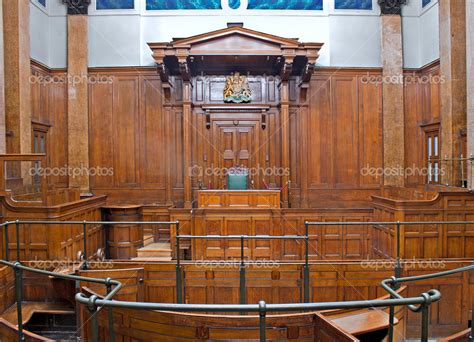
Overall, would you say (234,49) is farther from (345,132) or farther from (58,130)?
(58,130)

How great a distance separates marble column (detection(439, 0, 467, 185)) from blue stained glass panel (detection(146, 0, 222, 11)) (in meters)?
5.54

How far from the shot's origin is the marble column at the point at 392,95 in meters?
10.2

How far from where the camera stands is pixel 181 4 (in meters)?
10.3

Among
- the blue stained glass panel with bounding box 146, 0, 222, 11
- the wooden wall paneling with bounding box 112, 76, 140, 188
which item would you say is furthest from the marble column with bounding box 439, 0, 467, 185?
the wooden wall paneling with bounding box 112, 76, 140, 188

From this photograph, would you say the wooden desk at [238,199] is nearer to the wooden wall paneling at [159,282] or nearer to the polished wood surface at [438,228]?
the wooden wall paneling at [159,282]

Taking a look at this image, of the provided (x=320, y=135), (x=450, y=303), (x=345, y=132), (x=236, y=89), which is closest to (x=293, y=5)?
(x=236, y=89)

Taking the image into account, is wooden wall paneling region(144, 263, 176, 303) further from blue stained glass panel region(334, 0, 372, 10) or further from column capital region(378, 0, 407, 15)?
column capital region(378, 0, 407, 15)

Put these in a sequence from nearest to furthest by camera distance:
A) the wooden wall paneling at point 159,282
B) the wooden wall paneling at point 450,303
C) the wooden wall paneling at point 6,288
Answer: the wooden wall paneling at point 6,288
the wooden wall paneling at point 159,282
the wooden wall paneling at point 450,303

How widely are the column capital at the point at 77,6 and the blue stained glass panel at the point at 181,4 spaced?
1582 mm

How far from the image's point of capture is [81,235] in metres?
7.33

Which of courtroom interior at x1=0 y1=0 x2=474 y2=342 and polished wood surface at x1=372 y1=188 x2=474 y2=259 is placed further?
courtroom interior at x1=0 y1=0 x2=474 y2=342

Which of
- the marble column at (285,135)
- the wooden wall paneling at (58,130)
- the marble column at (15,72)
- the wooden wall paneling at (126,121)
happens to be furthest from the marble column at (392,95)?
the marble column at (15,72)

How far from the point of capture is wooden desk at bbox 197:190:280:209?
25.8 feet

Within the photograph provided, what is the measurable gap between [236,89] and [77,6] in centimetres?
465
